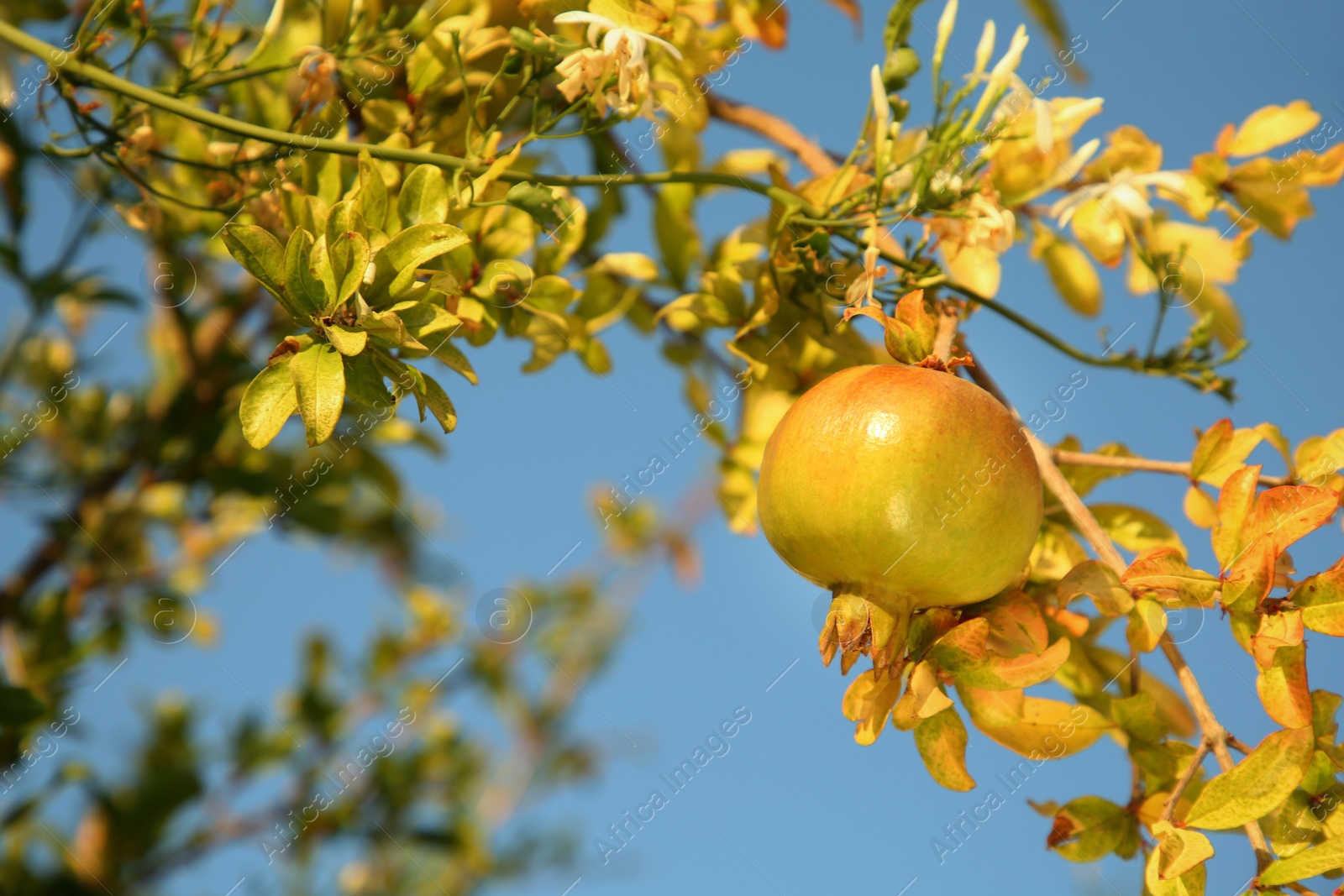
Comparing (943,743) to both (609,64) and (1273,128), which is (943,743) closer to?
(609,64)

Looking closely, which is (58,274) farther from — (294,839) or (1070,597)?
(1070,597)

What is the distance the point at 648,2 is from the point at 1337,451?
546 millimetres

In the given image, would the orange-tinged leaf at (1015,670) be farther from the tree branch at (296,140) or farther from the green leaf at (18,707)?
the green leaf at (18,707)

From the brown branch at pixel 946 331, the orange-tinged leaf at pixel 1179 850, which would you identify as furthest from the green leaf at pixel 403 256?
the orange-tinged leaf at pixel 1179 850

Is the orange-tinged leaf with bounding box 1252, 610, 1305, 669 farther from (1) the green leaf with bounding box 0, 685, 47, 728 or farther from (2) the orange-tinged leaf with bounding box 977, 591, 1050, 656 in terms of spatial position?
(1) the green leaf with bounding box 0, 685, 47, 728

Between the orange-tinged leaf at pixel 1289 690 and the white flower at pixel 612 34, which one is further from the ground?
the white flower at pixel 612 34

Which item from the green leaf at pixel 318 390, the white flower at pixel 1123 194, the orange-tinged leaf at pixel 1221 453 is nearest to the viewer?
the green leaf at pixel 318 390

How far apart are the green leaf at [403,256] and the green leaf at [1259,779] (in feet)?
1.67

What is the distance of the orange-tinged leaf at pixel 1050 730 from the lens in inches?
24.8

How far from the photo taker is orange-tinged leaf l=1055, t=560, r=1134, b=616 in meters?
0.59

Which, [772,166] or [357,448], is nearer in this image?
[772,166]

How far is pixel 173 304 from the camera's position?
122cm

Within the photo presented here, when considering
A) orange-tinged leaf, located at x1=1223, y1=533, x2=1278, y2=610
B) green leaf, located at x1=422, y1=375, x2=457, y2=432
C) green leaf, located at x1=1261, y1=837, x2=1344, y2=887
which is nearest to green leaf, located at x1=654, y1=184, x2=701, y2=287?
green leaf, located at x1=422, y1=375, x2=457, y2=432

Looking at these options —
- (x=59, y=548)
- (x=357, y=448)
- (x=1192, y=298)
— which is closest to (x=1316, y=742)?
(x=1192, y=298)
